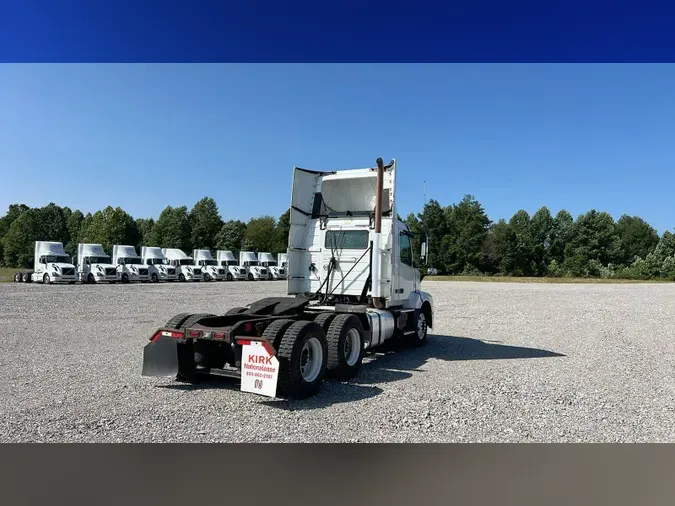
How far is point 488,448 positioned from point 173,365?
4465 mm

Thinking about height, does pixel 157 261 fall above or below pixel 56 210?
below

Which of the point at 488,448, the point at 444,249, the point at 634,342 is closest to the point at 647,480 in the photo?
the point at 488,448

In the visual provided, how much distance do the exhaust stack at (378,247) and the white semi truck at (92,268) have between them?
108 ft

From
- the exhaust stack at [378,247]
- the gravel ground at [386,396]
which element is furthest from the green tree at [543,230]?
the exhaust stack at [378,247]

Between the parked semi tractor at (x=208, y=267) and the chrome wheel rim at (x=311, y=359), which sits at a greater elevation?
the parked semi tractor at (x=208, y=267)

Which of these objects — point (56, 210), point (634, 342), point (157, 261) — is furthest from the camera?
point (56, 210)

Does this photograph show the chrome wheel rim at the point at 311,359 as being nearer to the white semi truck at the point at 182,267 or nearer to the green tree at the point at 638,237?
the white semi truck at the point at 182,267

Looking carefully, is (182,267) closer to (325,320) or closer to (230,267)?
(230,267)

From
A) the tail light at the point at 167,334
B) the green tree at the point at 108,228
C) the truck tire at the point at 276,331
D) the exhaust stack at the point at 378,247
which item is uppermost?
the green tree at the point at 108,228

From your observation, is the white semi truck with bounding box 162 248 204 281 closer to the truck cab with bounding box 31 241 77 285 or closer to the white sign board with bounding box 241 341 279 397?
the truck cab with bounding box 31 241 77 285

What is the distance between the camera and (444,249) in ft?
256

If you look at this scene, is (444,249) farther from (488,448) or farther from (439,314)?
(488,448)

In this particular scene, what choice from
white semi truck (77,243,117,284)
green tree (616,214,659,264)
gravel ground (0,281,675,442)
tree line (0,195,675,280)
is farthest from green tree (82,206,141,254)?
green tree (616,214,659,264)

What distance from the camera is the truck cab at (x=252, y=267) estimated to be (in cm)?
5297
